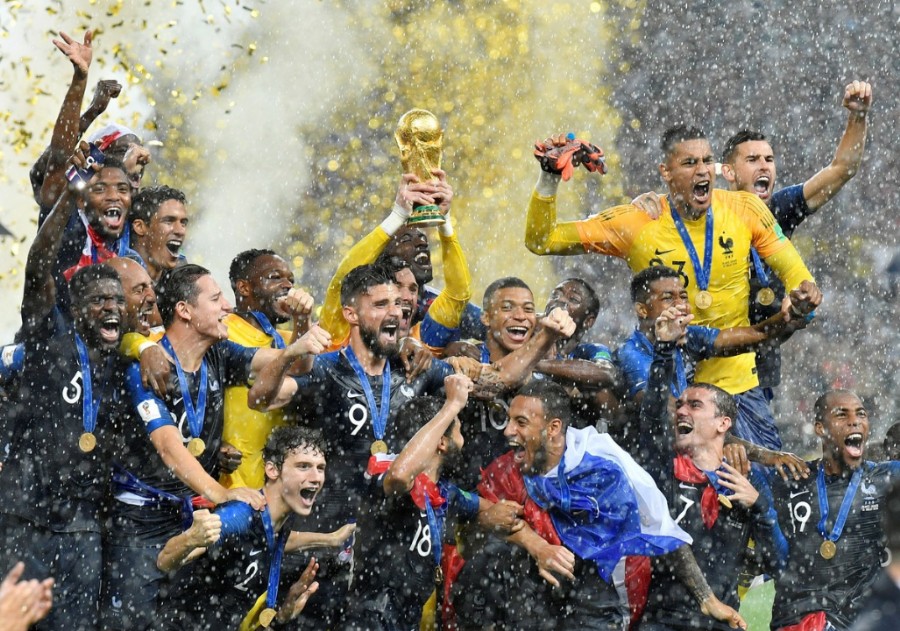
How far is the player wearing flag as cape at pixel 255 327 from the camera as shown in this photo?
6.86m

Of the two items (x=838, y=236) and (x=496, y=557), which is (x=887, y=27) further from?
(x=496, y=557)

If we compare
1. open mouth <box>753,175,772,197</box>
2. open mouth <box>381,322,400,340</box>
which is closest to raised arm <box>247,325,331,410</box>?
open mouth <box>381,322,400,340</box>

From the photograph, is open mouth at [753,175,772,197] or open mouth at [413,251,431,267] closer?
open mouth at [413,251,431,267]

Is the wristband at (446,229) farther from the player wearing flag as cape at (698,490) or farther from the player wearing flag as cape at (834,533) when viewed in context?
the player wearing flag as cape at (834,533)

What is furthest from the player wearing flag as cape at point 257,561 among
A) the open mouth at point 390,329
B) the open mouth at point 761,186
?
the open mouth at point 761,186

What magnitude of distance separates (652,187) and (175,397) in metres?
9.97

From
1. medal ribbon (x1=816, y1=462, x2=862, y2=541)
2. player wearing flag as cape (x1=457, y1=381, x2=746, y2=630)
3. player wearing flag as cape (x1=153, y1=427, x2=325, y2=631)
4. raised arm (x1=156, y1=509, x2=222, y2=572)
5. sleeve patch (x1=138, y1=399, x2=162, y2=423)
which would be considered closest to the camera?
raised arm (x1=156, y1=509, x2=222, y2=572)

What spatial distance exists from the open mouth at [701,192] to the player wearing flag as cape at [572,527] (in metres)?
1.20

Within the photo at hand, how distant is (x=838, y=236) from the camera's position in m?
15.8

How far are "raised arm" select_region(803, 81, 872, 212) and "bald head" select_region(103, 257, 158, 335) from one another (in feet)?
9.90

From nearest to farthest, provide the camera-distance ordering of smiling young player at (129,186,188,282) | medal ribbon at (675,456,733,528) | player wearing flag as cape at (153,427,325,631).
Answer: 1. player wearing flag as cape at (153,427,325,631)
2. medal ribbon at (675,456,733,528)
3. smiling young player at (129,186,188,282)

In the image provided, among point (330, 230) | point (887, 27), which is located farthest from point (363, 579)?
point (887, 27)

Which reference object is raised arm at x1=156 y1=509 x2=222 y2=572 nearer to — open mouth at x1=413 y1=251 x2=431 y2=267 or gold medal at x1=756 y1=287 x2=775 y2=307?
open mouth at x1=413 y1=251 x2=431 y2=267

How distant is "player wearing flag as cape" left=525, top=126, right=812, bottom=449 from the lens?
7621 millimetres
